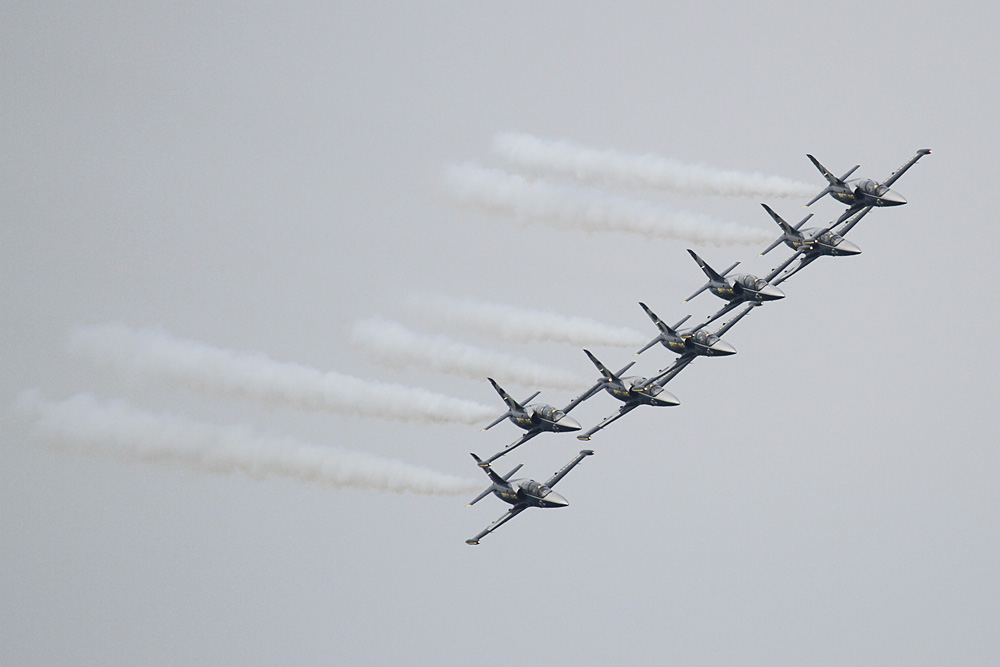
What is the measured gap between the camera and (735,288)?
122 metres

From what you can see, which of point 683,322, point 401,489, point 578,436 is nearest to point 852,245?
point 683,322

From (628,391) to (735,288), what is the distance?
10.5 m

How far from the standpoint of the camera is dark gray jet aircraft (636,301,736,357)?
120375mm

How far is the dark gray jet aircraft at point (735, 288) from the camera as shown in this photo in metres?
121

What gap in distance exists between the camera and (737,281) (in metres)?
122

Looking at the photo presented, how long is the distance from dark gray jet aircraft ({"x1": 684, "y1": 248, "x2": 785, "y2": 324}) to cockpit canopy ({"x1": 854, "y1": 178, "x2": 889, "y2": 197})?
9.06 metres

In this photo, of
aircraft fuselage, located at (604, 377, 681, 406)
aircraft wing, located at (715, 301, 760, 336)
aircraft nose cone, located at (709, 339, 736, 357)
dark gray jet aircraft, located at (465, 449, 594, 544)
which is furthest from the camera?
aircraft wing, located at (715, 301, 760, 336)

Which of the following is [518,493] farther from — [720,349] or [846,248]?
[846,248]

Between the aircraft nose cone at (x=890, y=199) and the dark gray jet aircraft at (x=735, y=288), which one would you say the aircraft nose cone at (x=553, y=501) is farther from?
the aircraft nose cone at (x=890, y=199)

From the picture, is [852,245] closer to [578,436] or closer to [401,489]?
[578,436]

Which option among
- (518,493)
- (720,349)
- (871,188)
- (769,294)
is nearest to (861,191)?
(871,188)

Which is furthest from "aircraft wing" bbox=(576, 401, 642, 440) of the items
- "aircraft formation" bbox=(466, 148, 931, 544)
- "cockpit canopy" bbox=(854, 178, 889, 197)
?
"cockpit canopy" bbox=(854, 178, 889, 197)

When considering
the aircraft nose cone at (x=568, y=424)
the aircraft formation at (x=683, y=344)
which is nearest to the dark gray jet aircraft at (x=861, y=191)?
the aircraft formation at (x=683, y=344)

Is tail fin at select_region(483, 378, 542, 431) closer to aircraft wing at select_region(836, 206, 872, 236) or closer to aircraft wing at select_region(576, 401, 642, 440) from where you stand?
aircraft wing at select_region(576, 401, 642, 440)
